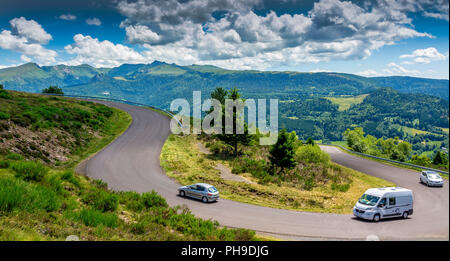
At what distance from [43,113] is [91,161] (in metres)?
13.3

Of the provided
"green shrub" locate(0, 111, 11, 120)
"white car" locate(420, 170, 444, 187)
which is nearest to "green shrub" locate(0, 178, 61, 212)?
"green shrub" locate(0, 111, 11, 120)

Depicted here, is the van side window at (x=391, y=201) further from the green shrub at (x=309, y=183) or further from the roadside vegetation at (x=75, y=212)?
the green shrub at (x=309, y=183)

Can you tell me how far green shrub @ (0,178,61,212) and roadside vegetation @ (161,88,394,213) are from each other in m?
16.4

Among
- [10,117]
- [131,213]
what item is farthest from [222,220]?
[10,117]

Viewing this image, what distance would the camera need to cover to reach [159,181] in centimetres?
2691

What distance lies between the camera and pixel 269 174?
118 ft

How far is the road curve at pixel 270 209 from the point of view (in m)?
7.46

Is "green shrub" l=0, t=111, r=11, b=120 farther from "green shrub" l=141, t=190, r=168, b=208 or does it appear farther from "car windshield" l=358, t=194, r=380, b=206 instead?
"car windshield" l=358, t=194, r=380, b=206

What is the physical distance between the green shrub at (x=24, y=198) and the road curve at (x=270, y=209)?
10.6 meters

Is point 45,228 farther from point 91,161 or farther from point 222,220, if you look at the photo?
point 91,161

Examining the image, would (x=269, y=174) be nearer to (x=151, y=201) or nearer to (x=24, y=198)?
(x=151, y=201)

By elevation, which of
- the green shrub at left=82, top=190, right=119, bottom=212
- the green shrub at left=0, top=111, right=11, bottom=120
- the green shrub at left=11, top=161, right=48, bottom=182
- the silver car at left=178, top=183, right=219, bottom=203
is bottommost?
the silver car at left=178, top=183, right=219, bottom=203

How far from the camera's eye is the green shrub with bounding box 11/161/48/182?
1320cm
